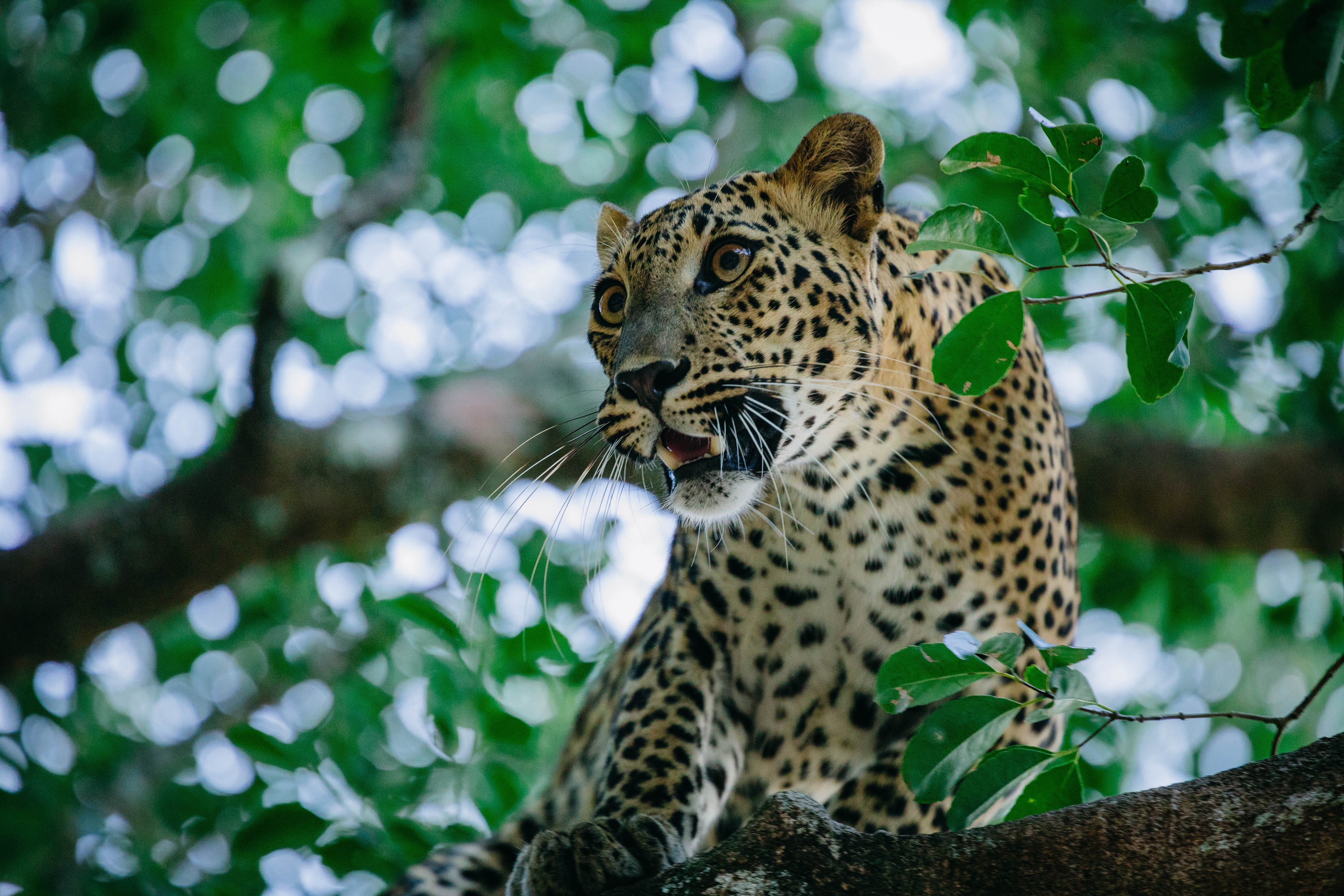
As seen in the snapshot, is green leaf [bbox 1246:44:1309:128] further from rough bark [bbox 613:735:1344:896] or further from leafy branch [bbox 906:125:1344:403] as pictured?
rough bark [bbox 613:735:1344:896]

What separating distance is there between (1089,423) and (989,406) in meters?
3.62

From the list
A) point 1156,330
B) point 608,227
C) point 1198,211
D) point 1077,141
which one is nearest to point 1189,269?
point 1156,330

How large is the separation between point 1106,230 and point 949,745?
111 cm

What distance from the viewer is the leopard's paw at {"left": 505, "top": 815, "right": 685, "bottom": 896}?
10.6ft

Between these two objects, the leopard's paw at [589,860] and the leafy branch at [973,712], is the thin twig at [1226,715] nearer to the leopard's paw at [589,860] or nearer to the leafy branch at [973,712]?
the leafy branch at [973,712]

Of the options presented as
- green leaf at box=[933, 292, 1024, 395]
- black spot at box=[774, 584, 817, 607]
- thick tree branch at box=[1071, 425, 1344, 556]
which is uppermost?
thick tree branch at box=[1071, 425, 1344, 556]

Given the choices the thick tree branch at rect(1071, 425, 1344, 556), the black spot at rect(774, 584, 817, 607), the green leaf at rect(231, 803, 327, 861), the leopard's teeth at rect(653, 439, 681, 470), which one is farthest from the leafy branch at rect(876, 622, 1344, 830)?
the thick tree branch at rect(1071, 425, 1344, 556)

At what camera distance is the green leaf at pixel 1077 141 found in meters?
2.47

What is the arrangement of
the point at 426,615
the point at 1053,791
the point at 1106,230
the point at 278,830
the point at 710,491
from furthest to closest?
1. the point at 426,615
2. the point at 278,830
3. the point at 710,491
4. the point at 1053,791
5. the point at 1106,230

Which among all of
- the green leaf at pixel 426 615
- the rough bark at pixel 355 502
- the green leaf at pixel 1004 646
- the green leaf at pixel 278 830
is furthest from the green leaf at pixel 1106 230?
the rough bark at pixel 355 502

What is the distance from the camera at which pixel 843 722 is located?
13.7 ft

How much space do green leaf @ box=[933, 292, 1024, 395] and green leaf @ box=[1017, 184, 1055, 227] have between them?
6.1 inches

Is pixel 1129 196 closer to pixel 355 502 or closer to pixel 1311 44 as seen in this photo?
pixel 1311 44

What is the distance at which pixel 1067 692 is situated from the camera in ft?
8.61
